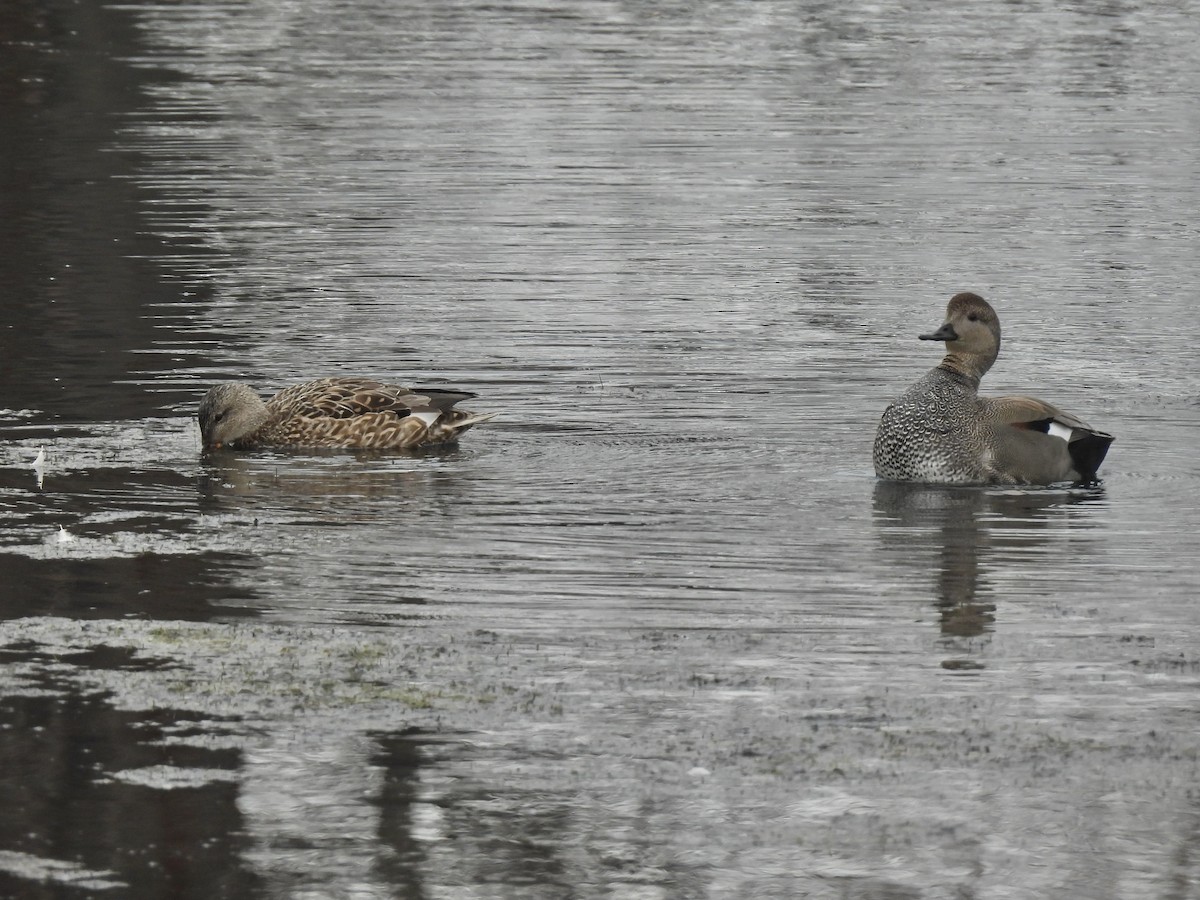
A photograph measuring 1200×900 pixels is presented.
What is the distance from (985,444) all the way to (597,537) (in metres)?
2.70

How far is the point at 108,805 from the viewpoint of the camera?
8.17 meters

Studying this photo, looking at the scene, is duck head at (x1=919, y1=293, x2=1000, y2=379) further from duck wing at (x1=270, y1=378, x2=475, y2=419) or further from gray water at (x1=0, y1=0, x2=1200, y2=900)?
duck wing at (x1=270, y1=378, x2=475, y2=419)

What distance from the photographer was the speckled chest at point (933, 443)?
1352cm

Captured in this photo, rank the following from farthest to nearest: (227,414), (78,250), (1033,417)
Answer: (78,250) → (227,414) → (1033,417)

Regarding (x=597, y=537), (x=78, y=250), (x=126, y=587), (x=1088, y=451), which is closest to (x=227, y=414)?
(x=597, y=537)

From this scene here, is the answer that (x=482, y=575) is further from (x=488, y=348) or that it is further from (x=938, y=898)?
(x=488, y=348)

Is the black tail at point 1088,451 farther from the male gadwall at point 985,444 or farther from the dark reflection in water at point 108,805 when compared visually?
the dark reflection in water at point 108,805

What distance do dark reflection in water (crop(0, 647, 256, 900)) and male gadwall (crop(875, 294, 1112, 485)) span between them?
5.70 meters

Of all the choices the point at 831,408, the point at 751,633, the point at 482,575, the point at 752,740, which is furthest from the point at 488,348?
the point at 752,740

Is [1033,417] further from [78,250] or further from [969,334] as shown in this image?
[78,250]

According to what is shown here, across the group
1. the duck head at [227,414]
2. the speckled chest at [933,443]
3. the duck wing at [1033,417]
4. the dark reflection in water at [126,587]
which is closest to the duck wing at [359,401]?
the duck head at [227,414]

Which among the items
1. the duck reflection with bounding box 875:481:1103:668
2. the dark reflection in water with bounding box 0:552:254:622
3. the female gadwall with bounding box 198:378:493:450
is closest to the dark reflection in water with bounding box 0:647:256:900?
the dark reflection in water with bounding box 0:552:254:622

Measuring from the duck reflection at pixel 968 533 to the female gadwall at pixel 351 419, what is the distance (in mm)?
2813

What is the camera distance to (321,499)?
13.2 meters
